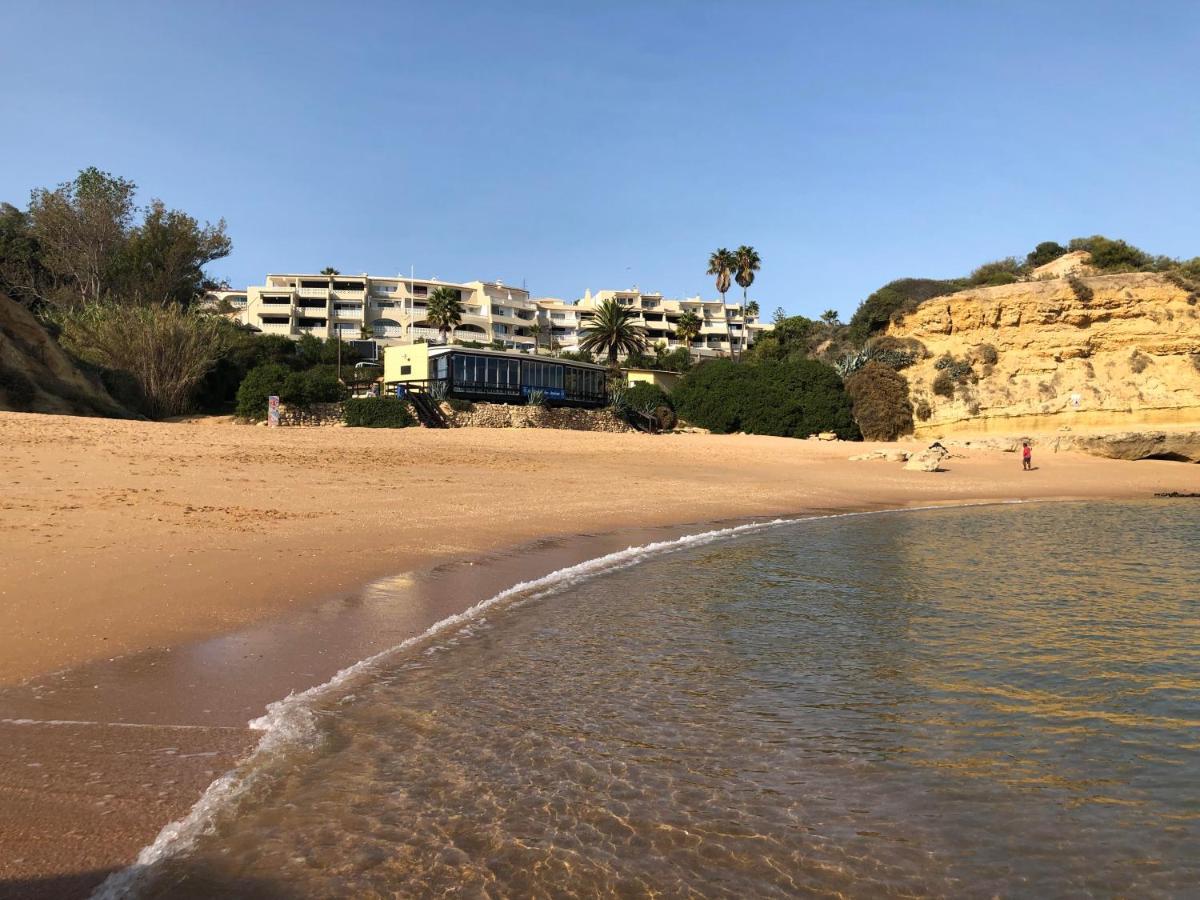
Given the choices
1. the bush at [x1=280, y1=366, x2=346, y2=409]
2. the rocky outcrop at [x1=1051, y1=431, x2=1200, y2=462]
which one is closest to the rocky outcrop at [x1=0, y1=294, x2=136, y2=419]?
the bush at [x1=280, y1=366, x2=346, y2=409]

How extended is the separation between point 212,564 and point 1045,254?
7107 cm

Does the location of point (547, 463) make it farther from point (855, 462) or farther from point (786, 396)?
point (786, 396)

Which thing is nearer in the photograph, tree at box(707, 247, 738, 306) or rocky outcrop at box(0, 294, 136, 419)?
rocky outcrop at box(0, 294, 136, 419)

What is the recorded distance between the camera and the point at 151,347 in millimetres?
41094

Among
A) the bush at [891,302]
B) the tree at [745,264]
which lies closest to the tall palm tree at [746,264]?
the tree at [745,264]

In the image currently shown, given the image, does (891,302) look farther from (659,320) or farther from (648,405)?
(659,320)

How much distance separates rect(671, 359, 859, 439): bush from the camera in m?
45.1

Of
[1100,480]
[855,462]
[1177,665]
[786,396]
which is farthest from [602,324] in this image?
[1177,665]

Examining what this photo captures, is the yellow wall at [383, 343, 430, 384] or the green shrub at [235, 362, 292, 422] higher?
the yellow wall at [383, 343, 430, 384]

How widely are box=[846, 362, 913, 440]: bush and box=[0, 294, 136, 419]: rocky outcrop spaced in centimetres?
3612

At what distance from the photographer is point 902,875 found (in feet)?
11.5

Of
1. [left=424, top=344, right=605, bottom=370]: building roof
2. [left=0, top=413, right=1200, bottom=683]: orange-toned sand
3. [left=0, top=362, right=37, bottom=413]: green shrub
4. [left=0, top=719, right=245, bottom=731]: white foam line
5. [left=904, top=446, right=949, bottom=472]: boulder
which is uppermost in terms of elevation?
[left=424, top=344, right=605, bottom=370]: building roof

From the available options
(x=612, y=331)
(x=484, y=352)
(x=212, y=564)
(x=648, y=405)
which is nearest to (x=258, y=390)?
(x=484, y=352)

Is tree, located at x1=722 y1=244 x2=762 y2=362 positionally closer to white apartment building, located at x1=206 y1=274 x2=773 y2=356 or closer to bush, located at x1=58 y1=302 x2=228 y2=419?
white apartment building, located at x1=206 y1=274 x2=773 y2=356
